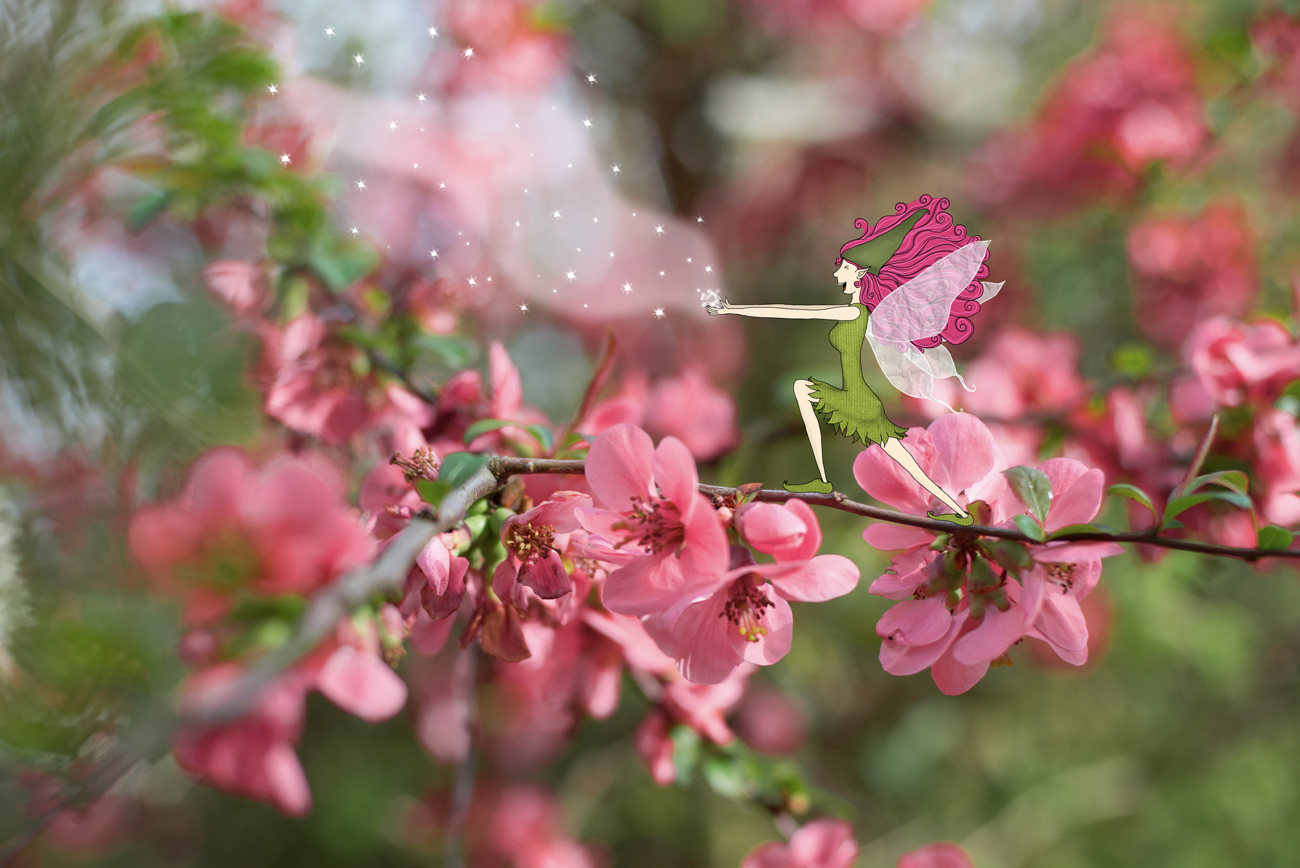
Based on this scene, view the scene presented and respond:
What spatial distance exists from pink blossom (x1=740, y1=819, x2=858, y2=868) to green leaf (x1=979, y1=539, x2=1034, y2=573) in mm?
343

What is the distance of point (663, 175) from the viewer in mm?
1719

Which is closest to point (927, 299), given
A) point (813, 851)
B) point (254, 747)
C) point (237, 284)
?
point (254, 747)

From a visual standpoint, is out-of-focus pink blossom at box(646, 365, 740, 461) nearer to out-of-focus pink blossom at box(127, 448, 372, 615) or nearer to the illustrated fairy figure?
the illustrated fairy figure

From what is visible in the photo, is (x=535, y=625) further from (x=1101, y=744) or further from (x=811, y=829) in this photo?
(x=1101, y=744)

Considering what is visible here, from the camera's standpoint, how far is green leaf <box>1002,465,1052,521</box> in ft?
1.20

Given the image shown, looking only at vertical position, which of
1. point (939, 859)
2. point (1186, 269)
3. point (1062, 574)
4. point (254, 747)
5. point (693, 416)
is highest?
point (254, 747)

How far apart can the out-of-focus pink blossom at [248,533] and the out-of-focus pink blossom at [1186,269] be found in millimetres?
1323

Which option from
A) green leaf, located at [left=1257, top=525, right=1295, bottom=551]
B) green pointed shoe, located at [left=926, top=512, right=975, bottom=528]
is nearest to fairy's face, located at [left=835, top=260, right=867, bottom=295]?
green pointed shoe, located at [left=926, top=512, right=975, bottom=528]

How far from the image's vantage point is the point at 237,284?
2.13 ft

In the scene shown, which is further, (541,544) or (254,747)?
(541,544)

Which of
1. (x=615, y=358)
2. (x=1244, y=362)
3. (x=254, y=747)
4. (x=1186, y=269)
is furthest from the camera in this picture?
(x=1186, y=269)

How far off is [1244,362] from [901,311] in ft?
1.26

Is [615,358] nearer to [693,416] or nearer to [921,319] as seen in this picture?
[693,416]

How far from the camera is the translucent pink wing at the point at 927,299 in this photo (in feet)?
1.19
